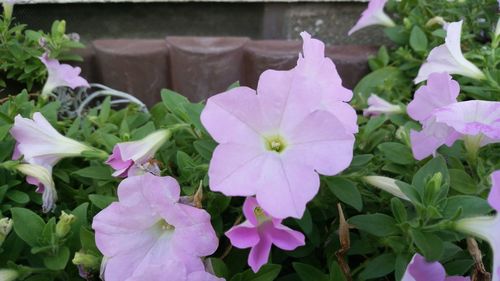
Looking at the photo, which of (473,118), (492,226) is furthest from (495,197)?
(473,118)

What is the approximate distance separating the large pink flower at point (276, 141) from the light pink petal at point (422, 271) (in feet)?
0.49

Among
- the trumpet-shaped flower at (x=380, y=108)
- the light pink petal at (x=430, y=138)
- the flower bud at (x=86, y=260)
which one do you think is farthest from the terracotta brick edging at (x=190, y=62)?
the flower bud at (x=86, y=260)

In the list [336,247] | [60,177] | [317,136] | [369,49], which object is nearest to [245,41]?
[369,49]

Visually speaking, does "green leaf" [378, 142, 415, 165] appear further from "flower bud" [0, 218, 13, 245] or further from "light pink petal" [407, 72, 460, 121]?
"flower bud" [0, 218, 13, 245]

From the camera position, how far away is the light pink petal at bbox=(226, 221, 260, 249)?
587mm

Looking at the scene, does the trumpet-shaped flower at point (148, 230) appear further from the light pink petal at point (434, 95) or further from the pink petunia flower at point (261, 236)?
the light pink petal at point (434, 95)

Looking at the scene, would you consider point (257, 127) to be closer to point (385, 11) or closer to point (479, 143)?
point (479, 143)

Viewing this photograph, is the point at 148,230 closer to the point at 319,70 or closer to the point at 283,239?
the point at 283,239

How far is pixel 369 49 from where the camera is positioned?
162 centimetres

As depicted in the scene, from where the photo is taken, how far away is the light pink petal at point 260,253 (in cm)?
59

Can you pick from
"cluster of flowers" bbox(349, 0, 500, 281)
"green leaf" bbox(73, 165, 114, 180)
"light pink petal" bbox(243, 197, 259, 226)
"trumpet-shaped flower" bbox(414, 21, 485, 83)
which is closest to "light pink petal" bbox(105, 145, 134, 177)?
"green leaf" bbox(73, 165, 114, 180)

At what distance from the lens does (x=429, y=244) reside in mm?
633

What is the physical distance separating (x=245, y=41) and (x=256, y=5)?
0.20m

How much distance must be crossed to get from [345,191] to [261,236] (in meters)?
0.15
